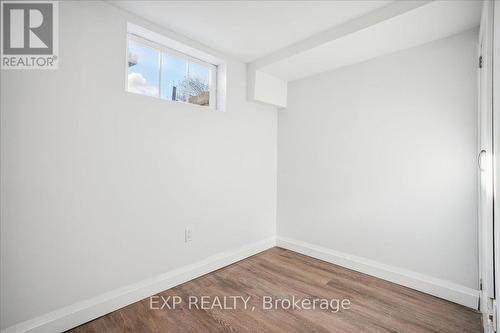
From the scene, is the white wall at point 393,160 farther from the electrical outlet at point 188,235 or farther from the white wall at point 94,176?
the electrical outlet at point 188,235

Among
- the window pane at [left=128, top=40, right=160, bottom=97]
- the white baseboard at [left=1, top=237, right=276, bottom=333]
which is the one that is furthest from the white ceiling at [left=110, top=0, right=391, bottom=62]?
the white baseboard at [left=1, top=237, right=276, bottom=333]

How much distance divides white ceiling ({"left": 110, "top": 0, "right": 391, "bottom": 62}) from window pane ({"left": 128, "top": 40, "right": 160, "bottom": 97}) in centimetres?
27

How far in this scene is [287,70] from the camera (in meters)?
2.86

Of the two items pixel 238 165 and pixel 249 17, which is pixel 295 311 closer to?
pixel 238 165

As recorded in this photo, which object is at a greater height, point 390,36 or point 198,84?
point 390,36

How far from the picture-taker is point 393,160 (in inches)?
93.8

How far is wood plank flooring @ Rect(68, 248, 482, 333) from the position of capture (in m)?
1.72

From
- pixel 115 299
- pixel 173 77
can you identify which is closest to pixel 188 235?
pixel 115 299

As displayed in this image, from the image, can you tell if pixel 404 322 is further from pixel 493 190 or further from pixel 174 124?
pixel 174 124

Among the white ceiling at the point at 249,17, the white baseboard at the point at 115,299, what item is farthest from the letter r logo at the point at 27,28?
the white baseboard at the point at 115,299

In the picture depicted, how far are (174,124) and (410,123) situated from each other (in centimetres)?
217

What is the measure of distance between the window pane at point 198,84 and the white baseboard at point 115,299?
5.53 feet

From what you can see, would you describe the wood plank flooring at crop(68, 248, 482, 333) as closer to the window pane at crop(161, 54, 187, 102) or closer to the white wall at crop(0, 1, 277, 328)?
the white wall at crop(0, 1, 277, 328)

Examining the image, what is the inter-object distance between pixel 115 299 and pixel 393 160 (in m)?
2.69
